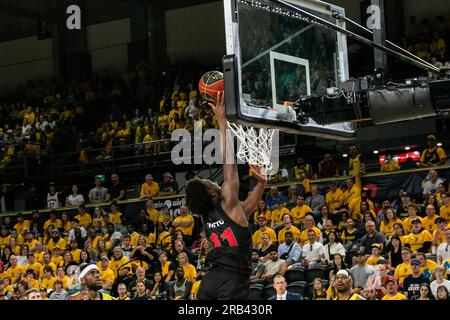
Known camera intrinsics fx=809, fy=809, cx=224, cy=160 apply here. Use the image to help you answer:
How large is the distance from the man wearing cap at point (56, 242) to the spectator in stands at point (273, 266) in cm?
601

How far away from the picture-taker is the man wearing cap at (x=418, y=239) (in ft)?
41.4

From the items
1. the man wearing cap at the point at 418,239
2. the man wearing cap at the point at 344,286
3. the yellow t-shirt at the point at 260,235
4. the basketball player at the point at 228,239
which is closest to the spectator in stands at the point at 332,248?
the man wearing cap at the point at 418,239

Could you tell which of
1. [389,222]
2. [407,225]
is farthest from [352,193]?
[407,225]

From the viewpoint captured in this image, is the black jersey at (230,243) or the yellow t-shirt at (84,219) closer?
the black jersey at (230,243)

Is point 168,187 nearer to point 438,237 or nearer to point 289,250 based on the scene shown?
point 289,250

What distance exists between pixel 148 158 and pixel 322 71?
521 inches

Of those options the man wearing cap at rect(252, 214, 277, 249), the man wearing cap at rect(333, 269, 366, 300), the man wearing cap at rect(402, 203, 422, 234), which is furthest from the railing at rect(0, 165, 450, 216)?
the man wearing cap at rect(333, 269, 366, 300)

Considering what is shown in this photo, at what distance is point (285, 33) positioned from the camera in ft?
24.8

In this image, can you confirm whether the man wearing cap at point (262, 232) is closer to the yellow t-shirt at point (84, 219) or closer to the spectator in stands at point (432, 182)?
the spectator in stands at point (432, 182)

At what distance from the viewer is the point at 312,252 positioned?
13234 millimetres
